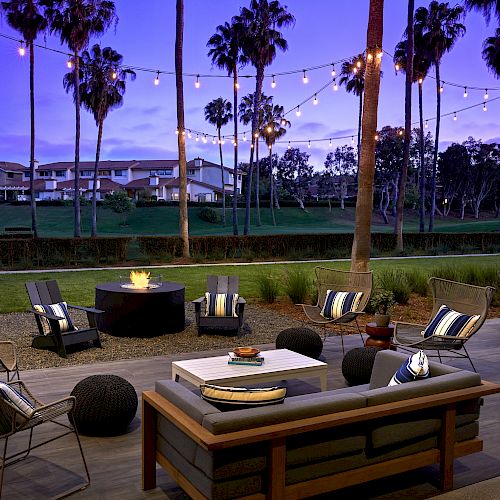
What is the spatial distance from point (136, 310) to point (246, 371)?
11.3 feet

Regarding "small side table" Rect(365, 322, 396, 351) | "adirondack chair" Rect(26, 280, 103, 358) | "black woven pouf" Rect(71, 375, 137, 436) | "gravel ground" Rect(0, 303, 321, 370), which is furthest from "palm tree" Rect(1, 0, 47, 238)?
"black woven pouf" Rect(71, 375, 137, 436)

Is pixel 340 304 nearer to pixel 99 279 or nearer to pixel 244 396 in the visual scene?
pixel 244 396

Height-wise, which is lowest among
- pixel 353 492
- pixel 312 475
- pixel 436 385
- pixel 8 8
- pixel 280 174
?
pixel 353 492

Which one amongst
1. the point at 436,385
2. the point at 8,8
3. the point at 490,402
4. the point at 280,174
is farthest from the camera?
the point at 280,174

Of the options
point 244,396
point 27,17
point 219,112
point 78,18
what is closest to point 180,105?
point 78,18

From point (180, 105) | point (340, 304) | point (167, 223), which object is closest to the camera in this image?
point (340, 304)

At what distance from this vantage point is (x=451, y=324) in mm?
6059

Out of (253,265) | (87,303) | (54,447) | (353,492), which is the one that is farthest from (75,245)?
(353,492)

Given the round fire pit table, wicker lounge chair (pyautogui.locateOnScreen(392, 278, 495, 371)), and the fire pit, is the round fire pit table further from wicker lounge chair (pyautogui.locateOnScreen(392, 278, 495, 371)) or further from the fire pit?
wicker lounge chair (pyautogui.locateOnScreen(392, 278, 495, 371))

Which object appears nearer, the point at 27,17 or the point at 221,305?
the point at 221,305

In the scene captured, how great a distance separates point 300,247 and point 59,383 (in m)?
16.1

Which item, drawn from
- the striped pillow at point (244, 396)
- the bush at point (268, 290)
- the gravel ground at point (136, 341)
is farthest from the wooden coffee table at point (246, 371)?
the bush at point (268, 290)

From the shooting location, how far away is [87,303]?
35.0ft

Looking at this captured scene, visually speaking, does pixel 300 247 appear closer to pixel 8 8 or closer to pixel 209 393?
pixel 8 8
